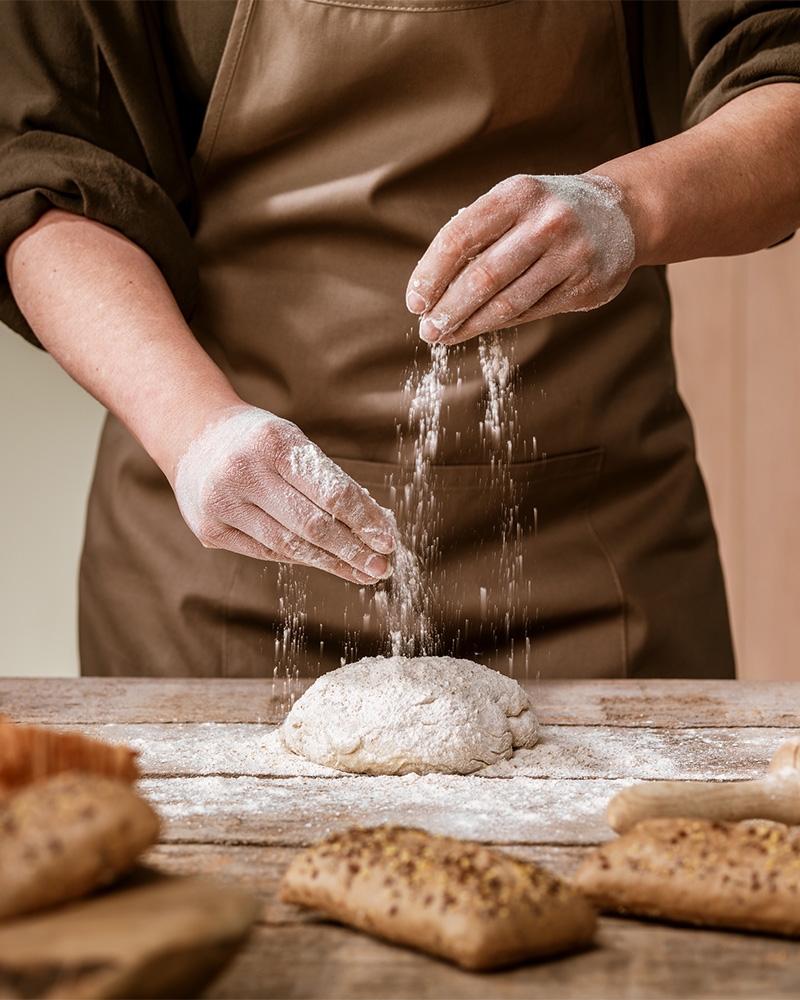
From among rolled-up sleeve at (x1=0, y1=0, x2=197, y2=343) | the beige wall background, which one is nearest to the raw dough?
rolled-up sleeve at (x1=0, y1=0, x2=197, y2=343)

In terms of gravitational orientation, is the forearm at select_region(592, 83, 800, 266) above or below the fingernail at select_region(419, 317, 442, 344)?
above

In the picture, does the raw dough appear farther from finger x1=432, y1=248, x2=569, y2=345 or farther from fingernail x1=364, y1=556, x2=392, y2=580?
finger x1=432, y1=248, x2=569, y2=345

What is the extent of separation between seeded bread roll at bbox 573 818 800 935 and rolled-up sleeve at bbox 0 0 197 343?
101cm

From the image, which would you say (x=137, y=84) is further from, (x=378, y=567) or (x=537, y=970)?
(x=537, y=970)

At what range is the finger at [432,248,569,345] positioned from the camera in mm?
1129

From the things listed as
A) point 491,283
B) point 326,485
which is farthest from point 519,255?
point 326,485

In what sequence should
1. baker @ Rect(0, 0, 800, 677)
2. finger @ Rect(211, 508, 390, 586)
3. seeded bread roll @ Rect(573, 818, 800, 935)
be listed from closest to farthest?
seeded bread roll @ Rect(573, 818, 800, 935), finger @ Rect(211, 508, 390, 586), baker @ Rect(0, 0, 800, 677)

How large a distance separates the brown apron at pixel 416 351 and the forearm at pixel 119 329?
0.21 meters

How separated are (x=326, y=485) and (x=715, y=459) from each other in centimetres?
235

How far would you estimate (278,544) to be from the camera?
1.17 meters

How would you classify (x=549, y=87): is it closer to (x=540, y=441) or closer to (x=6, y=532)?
(x=540, y=441)

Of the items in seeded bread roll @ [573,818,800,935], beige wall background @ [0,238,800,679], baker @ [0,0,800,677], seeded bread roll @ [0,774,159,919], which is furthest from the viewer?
beige wall background @ [0,238,800,679]

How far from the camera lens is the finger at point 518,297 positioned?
3.70 ft

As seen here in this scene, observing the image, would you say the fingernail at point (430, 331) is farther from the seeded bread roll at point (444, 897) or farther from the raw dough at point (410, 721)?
the seeded bread roll at point (444, 897)
